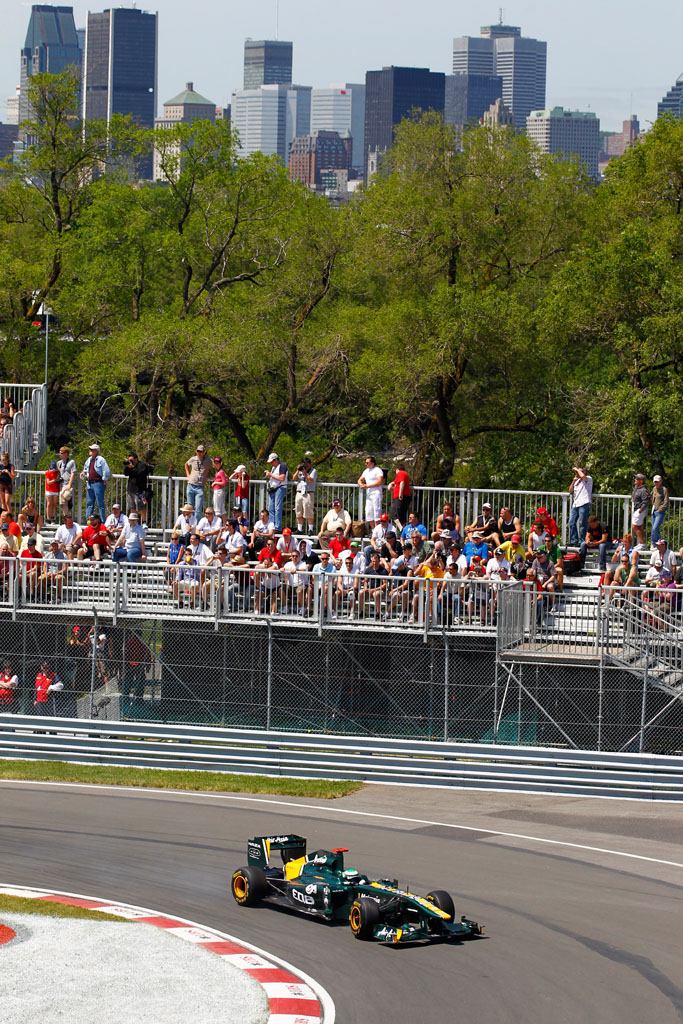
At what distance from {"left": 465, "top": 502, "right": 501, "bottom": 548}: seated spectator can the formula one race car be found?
11399 mm

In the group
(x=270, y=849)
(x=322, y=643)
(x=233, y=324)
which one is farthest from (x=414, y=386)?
(x=270, y=849)

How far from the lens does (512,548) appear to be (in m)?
26.5

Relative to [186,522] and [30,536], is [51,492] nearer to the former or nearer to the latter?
[186,522]

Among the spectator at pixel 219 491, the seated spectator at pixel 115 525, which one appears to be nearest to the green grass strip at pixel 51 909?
the seated spectator at pixel 115 525

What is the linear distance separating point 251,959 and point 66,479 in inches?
709

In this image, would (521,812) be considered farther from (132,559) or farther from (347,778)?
(132,559)

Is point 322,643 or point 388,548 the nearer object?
point 322,643

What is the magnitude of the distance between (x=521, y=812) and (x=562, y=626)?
3091 millimetres

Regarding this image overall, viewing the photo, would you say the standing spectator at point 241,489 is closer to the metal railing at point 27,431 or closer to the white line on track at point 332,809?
the metal railing at point 27,431

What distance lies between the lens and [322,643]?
78.8 feet

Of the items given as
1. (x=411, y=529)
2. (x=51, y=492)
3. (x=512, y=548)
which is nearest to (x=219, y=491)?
(x=51, y=492)

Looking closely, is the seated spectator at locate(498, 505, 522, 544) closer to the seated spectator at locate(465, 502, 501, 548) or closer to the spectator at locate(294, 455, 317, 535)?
the seated spectator at locate(465, 502, 501, 548)

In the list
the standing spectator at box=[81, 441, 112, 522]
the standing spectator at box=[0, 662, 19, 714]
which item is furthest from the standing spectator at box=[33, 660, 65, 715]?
the standing spectator at box=[81, 441, 112, 522]

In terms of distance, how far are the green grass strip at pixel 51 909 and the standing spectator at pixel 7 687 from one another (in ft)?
29.8
